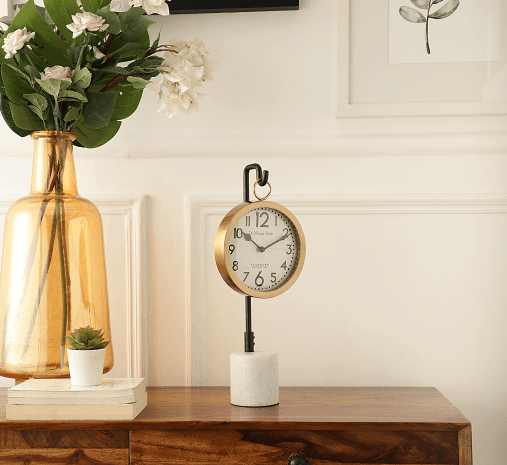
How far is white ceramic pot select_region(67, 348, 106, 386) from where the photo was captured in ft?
2.61

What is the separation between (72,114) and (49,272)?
27 cm

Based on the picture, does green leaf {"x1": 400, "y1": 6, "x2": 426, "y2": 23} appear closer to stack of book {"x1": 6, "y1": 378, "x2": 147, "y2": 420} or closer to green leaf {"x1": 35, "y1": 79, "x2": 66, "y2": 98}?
green leaf {"x1": 35, "y1": 79, "x2": 66, "y2": 98}

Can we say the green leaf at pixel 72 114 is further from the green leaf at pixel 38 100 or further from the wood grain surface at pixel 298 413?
the wood grain surface at pixel 298 413

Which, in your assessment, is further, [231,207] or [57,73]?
[231,207]

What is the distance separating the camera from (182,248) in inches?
44.3

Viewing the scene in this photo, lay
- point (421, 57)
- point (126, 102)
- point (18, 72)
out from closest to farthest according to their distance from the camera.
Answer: point (18, 72) < point (126, 102) < point (421, 57)

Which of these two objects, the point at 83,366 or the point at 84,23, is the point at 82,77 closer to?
the point at 84,23

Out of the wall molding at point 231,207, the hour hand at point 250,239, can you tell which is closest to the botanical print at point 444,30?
the wall molding at point 231,207

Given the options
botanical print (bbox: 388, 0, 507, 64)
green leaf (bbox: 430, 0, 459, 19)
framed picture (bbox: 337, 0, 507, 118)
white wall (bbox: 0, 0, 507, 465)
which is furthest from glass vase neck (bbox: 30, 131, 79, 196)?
green leaf (bbox: 430, 0, 459, 19)

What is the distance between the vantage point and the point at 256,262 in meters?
0.90

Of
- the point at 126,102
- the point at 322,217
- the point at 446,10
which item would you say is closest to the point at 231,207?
the point at 322,217

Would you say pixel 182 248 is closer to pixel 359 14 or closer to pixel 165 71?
pixel 165 71

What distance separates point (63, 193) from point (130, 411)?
39 centimetres

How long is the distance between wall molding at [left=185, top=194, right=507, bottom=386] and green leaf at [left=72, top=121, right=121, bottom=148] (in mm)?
211
